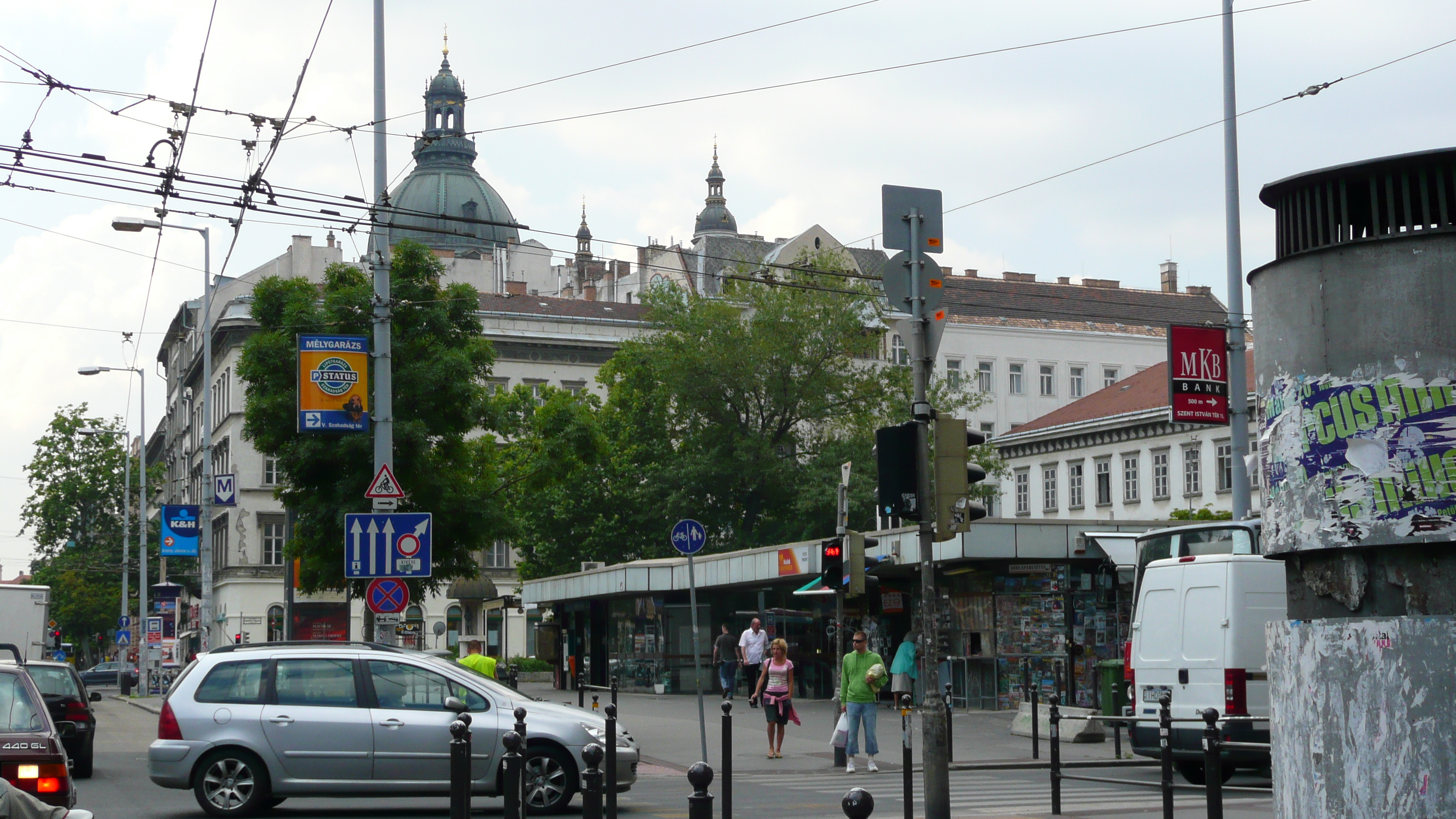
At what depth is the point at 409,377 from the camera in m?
27.7

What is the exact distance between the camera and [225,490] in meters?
41.2

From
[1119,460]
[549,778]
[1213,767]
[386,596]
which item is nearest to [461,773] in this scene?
[1213,767]

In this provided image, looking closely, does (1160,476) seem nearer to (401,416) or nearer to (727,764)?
(401,416)

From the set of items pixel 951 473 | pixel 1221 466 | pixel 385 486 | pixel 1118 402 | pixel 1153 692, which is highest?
pixel 1118 402

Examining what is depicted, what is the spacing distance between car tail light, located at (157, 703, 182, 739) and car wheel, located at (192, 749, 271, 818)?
0.32 meters

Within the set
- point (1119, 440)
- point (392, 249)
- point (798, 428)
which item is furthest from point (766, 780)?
point (1119, 440)

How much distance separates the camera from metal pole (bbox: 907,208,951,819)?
12.0 m

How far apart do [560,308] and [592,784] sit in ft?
266

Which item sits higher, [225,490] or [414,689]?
[225,490]

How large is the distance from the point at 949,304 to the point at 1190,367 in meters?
64.3

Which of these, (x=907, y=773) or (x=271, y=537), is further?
(x=271, y=537)

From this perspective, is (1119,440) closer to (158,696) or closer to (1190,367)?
(158,696)

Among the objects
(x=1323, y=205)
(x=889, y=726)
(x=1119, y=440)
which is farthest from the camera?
(x=1119, y=440)

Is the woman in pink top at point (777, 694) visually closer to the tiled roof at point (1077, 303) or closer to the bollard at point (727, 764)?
the bollard at point (727, 764)
